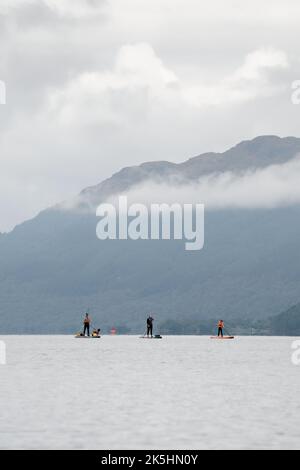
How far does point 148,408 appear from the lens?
68.4m

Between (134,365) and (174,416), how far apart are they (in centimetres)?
5361

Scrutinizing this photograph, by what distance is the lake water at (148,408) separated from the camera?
5488 centimetres

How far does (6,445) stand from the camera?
52812mm

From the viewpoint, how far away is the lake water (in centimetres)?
5488

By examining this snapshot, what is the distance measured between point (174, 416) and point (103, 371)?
42.8 m

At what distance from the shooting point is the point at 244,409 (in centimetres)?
6856

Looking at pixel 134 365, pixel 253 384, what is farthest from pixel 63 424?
pixel 134 365

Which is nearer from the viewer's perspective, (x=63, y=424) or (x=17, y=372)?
(x=63, y=424)
